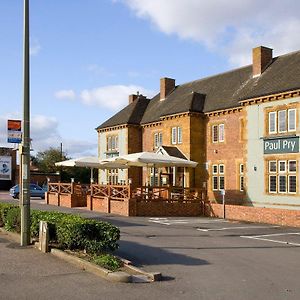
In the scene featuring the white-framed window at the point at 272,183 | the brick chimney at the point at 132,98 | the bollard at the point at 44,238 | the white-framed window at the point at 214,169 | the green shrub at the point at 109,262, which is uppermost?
the brick chimney at the point at 132,98

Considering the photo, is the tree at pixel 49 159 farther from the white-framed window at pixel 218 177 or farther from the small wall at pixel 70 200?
the white-framed window at pixel 218 177

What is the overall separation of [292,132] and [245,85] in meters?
7.69

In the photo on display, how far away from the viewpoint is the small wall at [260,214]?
21625mm

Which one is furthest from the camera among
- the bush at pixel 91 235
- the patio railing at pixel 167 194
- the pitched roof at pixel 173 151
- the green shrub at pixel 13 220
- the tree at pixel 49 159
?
the tree at pixel 49 159

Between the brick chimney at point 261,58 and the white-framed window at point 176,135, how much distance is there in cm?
702

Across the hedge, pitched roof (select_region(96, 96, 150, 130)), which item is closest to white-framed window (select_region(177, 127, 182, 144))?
pitched roof (select_region(96, 96, 150, 130))

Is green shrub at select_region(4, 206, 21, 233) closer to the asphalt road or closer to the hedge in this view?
the asphalt road

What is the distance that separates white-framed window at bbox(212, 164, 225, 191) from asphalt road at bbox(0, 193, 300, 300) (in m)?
16.9

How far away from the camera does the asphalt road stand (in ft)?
26.1

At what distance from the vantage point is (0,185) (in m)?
66.4

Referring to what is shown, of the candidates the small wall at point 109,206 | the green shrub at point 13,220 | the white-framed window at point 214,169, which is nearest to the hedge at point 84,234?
the green shrub at point 13,220

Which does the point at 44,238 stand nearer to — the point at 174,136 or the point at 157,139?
the point at 174,136

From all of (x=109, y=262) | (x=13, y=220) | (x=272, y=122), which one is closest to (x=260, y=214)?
(x=272, y=122)

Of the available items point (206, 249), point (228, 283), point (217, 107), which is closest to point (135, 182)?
point (217, 107)
